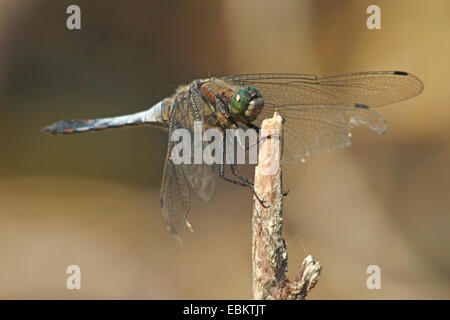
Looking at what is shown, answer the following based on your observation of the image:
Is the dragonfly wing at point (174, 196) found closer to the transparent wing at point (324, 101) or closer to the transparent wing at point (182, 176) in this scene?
the transparent wing at point (182, 176)

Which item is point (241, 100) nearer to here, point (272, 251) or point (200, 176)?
point (200, 176)

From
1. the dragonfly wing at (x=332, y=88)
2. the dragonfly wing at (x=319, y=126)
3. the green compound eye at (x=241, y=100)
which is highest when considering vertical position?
the dragonfly wing at (x=332, y=88)

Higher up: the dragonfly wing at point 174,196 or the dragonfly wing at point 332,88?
the dragonfly wing at point 332,88

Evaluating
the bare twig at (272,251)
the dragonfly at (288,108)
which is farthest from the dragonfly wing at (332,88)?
the bare twig at (272,251)

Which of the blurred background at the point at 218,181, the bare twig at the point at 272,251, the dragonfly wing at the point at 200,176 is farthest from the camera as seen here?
the blurred background at the point at 218,181

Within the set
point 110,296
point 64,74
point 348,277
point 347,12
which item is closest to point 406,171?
point 348,277

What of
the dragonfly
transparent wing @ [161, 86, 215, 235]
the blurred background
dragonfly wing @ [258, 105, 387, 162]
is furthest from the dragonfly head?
the blurred background
